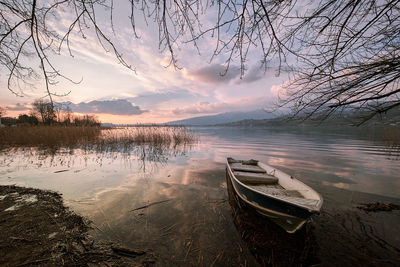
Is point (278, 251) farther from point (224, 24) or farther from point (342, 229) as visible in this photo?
point (224, 24)

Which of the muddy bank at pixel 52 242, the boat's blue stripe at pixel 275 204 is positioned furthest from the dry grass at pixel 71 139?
the boat's blue stripe at pixel 275 204

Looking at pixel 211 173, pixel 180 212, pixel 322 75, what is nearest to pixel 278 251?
pixel 180 212

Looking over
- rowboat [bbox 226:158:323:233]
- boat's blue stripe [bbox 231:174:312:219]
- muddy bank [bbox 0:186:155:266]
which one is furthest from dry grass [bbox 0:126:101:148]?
rowboat [bbox 226:158:323:233]

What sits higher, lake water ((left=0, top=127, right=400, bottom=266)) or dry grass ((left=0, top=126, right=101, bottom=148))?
dry grass ((left=0, top=126, right=101, bottom=148))

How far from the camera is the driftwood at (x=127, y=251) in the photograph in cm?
235

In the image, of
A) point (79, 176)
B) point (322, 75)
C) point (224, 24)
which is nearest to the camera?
point (224, 24)

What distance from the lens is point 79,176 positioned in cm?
572

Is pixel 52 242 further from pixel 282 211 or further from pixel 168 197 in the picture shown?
pixel 282 211

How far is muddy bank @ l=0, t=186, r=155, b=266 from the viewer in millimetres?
2123

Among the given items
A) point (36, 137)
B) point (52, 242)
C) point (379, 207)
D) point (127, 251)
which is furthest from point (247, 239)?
point (36, 137)

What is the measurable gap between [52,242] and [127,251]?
1310 millimetres

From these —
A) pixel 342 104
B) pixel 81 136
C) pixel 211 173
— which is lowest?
pixel 211 173

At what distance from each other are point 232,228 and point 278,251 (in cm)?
90

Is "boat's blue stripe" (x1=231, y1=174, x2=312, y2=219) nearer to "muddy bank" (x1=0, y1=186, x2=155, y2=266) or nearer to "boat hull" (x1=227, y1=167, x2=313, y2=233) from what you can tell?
"boat hull" (x1=227, y1=167, x2=313, y2=233)
